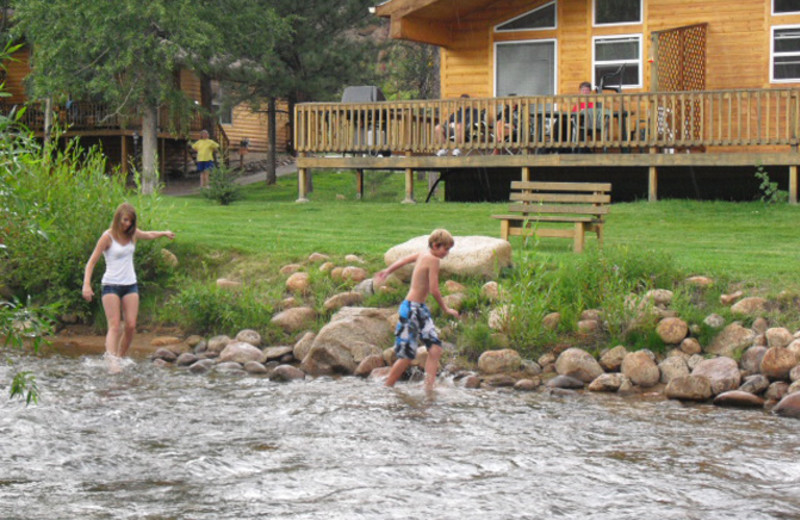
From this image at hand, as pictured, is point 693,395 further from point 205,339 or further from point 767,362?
point 205,339

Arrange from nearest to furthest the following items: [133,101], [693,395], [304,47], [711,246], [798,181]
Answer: [693,395] < [711,246] < [798,181] < [133,101] < [304,47]

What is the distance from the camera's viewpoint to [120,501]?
279 inches

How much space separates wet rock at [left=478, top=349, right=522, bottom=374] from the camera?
1141 cm

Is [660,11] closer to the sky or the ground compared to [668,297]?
closer to the sky

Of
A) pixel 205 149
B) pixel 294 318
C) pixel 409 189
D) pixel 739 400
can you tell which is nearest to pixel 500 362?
pixel 739 400

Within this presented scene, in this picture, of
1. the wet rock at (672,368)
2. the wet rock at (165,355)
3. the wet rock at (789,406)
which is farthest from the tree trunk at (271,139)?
the wet rock at (789,406)

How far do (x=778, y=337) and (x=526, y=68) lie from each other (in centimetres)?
1397

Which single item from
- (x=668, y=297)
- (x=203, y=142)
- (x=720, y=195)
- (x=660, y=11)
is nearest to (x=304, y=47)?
(x=203, y=142)

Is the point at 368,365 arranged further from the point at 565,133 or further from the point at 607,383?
the point at 565,133

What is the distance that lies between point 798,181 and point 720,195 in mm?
1389

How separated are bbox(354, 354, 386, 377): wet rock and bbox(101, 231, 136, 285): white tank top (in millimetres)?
2517

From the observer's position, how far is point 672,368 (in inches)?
433

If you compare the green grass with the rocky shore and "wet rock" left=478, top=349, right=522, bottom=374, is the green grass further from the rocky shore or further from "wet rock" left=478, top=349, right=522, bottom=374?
"wet rock" left=478, top=349, right=522, bottom=374

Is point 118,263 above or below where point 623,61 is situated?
below
